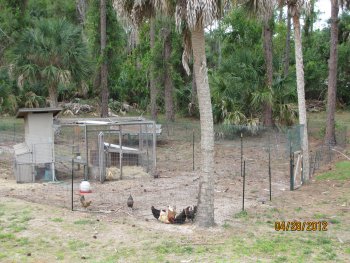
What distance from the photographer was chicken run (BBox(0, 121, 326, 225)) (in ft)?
39.4

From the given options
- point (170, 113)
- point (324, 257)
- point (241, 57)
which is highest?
point (241, 57)

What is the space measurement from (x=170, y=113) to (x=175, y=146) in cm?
763

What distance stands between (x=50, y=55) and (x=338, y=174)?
1542 centimetres

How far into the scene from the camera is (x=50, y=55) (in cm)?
2569

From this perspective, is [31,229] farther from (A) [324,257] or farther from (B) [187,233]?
(A) [324,257]

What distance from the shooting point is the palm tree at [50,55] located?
25625 mm

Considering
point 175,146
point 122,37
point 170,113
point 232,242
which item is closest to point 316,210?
point 232,242

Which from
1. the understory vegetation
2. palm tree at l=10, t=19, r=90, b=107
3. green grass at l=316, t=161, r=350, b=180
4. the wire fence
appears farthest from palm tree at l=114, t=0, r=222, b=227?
palm tree at l=10, t=19, r=90, b=107

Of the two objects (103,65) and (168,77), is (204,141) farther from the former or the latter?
(168,77)

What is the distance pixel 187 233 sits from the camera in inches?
403

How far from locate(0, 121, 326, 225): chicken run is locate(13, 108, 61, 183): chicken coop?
1.70 ft

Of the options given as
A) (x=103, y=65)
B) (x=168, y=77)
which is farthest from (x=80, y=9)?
(x=168, y=77)

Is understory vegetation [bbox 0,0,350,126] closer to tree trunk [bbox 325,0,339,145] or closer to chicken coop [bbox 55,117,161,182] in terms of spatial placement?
tree trunk [bbox 325,0,339,145]
